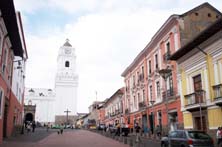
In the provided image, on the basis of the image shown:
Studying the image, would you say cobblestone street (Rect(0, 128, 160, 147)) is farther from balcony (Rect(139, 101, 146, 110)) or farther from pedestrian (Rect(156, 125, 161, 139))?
balcony (Rect(139, 101, 146, 110))

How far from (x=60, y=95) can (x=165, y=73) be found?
255ft

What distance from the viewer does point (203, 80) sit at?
827 inches

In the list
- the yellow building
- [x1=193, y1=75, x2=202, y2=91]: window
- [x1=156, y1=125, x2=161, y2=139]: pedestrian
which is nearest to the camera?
the yellow building

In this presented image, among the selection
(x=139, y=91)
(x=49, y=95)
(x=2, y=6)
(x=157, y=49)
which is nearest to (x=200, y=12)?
(x=157, y=49)

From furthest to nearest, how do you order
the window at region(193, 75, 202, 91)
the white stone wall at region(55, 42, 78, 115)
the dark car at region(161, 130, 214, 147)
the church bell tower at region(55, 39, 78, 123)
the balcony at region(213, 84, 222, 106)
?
the white stone wall at region(55, 42, 78, 115)
the church bell tower at region(55, 39, 78, 123)
the window at region(193, 75, 202, 91)
the balcony at region(213, 84, 222, 106)
the dark car at region(161, 130, 214, 147)

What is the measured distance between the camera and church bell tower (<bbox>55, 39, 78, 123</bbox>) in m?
93.1

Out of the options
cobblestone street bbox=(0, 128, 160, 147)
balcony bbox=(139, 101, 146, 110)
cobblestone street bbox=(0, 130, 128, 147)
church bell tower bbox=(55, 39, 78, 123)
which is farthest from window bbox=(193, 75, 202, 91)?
church bell tower bbox=(55, 39, 78, 123)

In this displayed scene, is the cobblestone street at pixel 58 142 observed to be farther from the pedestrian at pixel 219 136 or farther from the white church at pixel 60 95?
the white church at pixel 60 95

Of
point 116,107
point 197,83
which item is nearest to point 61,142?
point 197,83

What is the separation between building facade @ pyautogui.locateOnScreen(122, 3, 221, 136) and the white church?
5446cm

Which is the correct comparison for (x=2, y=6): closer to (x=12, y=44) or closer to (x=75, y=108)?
(x=12, y=44)

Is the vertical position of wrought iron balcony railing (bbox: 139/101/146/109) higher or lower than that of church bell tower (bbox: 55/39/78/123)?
lower

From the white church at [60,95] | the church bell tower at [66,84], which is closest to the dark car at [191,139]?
the church bell tower at [66,84]

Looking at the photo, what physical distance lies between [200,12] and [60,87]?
73008 millimetres
